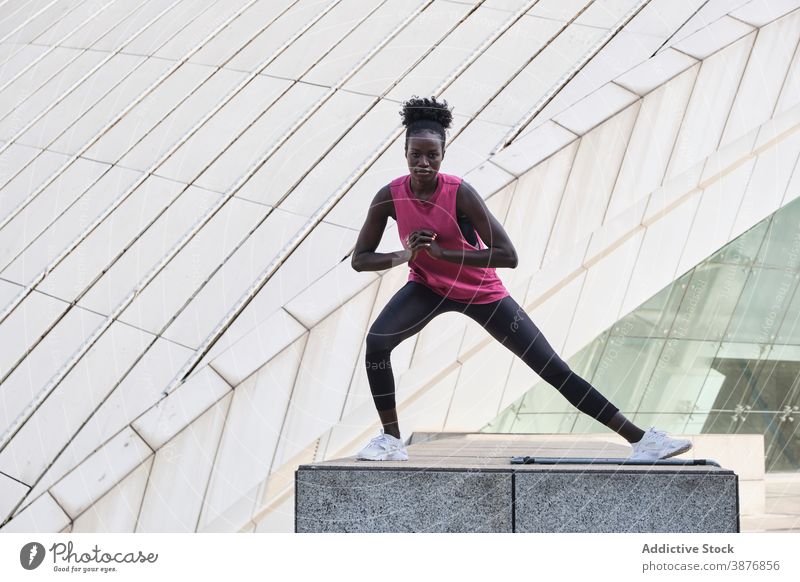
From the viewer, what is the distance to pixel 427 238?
4125mm

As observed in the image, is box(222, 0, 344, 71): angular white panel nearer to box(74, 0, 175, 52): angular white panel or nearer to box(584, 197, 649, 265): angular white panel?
box(74, 0, 175, 52): angular white panel

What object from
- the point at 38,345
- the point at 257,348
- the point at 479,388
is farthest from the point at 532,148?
the point at 38,345

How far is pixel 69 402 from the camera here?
7.32 meters

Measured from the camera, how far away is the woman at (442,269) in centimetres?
A: 420

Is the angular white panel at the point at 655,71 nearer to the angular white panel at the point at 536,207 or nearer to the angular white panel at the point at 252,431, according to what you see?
the angular white panel at the point at 536,207

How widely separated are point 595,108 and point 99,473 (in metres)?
4.56

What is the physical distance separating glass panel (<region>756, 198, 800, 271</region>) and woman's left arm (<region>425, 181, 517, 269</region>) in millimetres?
6891

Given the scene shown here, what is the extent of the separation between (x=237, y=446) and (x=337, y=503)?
2.75 meters

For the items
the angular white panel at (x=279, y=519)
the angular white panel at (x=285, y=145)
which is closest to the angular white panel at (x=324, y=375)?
the angular white panel at (x=279, y=519)

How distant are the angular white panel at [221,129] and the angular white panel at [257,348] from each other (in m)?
1.97

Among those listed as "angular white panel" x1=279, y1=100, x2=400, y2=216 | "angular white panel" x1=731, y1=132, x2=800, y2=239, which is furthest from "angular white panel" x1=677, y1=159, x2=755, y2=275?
"angular white panel" x1=279, y1=100, x2=400, y2=216

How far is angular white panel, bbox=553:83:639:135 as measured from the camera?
7.43m

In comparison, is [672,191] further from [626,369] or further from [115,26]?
[115,26]

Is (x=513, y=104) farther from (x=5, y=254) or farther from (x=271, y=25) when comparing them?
(x=5, y=254)
